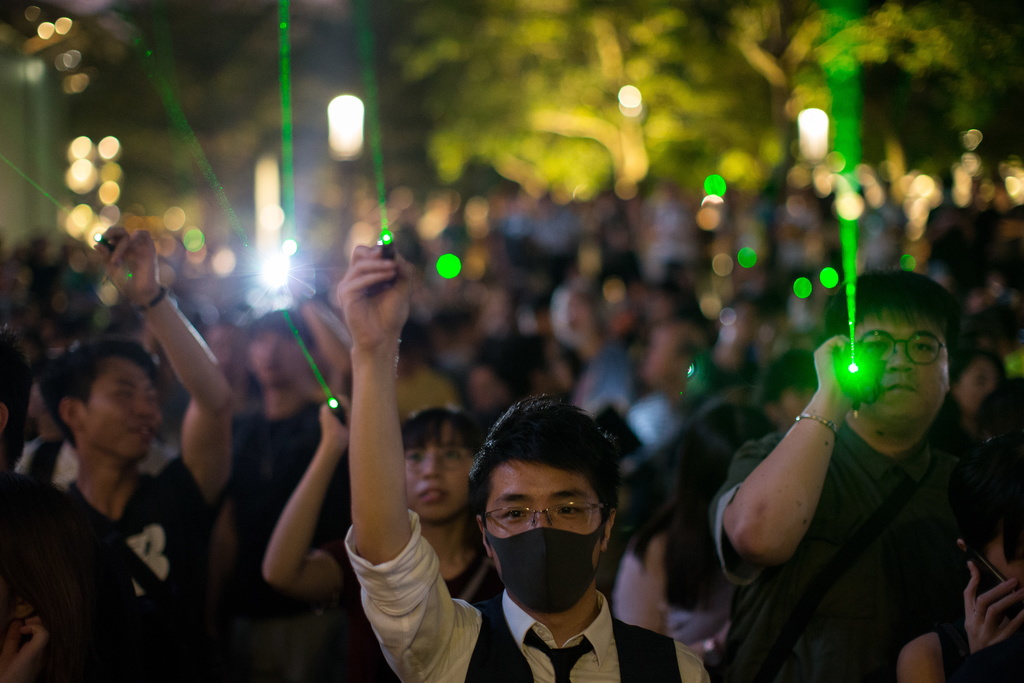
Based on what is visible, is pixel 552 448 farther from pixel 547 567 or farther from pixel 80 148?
pixel 80 148

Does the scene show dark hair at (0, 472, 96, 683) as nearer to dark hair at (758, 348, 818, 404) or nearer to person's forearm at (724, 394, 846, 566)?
person's forearm at (724, 394, 846, 566)

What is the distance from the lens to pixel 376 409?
2547 mm

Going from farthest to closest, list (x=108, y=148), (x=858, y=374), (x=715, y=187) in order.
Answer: (x=108, y=148) → (x=715, y=187) → (x=858, y=374)

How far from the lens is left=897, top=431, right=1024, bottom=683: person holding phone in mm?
2679

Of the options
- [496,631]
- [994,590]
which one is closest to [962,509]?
[994,590]

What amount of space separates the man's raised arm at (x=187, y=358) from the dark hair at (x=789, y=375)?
3.11 m

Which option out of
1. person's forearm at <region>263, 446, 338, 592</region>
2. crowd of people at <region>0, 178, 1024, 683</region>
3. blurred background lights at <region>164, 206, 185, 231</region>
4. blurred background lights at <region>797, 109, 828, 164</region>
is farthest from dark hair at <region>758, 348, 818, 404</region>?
blurred background lights at <region>164, 206, 185, 231</region>

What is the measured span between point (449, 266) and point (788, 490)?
12699mm

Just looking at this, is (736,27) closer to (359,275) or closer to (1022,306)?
(1022,306)

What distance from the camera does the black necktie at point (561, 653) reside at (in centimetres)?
264

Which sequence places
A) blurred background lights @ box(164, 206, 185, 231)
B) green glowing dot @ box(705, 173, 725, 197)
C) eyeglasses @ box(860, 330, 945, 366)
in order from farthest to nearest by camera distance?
blurred background lights @ box(164, 206, 185, 231)
green glowing dot @ box(705, 173, 725, 197)
eyeglasses @ box(860, 330, 945, 366)

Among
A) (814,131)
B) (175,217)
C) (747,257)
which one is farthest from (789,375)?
(175,217)

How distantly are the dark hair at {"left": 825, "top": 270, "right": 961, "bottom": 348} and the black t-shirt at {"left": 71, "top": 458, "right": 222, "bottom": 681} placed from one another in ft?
8.33

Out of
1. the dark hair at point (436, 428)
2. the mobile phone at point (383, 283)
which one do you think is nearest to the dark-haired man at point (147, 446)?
the dark hair at point (436, 428)
